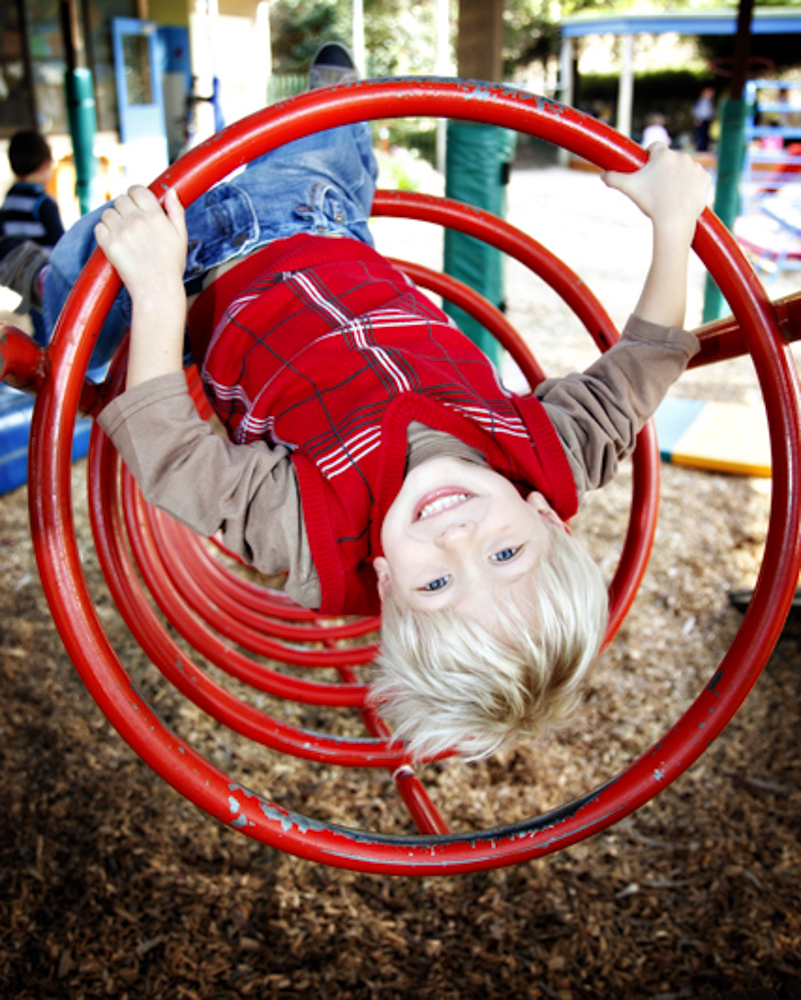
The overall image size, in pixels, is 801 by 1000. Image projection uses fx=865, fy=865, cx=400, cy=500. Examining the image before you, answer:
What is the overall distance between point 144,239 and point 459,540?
615mm

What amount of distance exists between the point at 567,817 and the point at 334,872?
32.6 inches

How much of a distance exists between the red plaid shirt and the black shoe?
619mm

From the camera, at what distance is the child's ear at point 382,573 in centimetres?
136

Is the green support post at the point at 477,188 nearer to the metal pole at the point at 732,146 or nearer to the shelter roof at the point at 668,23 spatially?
the metal pole at the point at 732,146

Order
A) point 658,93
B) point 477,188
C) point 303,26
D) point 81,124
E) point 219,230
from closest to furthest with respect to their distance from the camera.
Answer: point 219,230, point 477,188, point 81,124, point 303,26, point 658,93

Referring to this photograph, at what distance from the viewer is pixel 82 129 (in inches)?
188

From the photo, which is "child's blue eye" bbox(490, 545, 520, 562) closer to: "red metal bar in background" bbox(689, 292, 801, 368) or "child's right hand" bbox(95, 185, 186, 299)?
"red metal bar in background" bbox(689, 292, 801, 368)

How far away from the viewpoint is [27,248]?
195 centimetres

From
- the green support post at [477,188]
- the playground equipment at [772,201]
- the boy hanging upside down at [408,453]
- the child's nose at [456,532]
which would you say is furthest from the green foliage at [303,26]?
the child's nose at [456,532]

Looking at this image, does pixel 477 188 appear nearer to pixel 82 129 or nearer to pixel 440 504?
pixel 440 504

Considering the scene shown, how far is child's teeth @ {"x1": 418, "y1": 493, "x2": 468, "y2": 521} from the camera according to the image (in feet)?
4.28

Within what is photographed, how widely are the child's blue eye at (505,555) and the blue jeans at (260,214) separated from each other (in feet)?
2.67

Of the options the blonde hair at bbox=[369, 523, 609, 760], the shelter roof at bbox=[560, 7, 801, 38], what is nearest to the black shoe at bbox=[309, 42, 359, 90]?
the blonde hair at bbox=[369, 523, 609, 760]

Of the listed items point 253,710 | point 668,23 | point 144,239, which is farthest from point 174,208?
point 668,23
